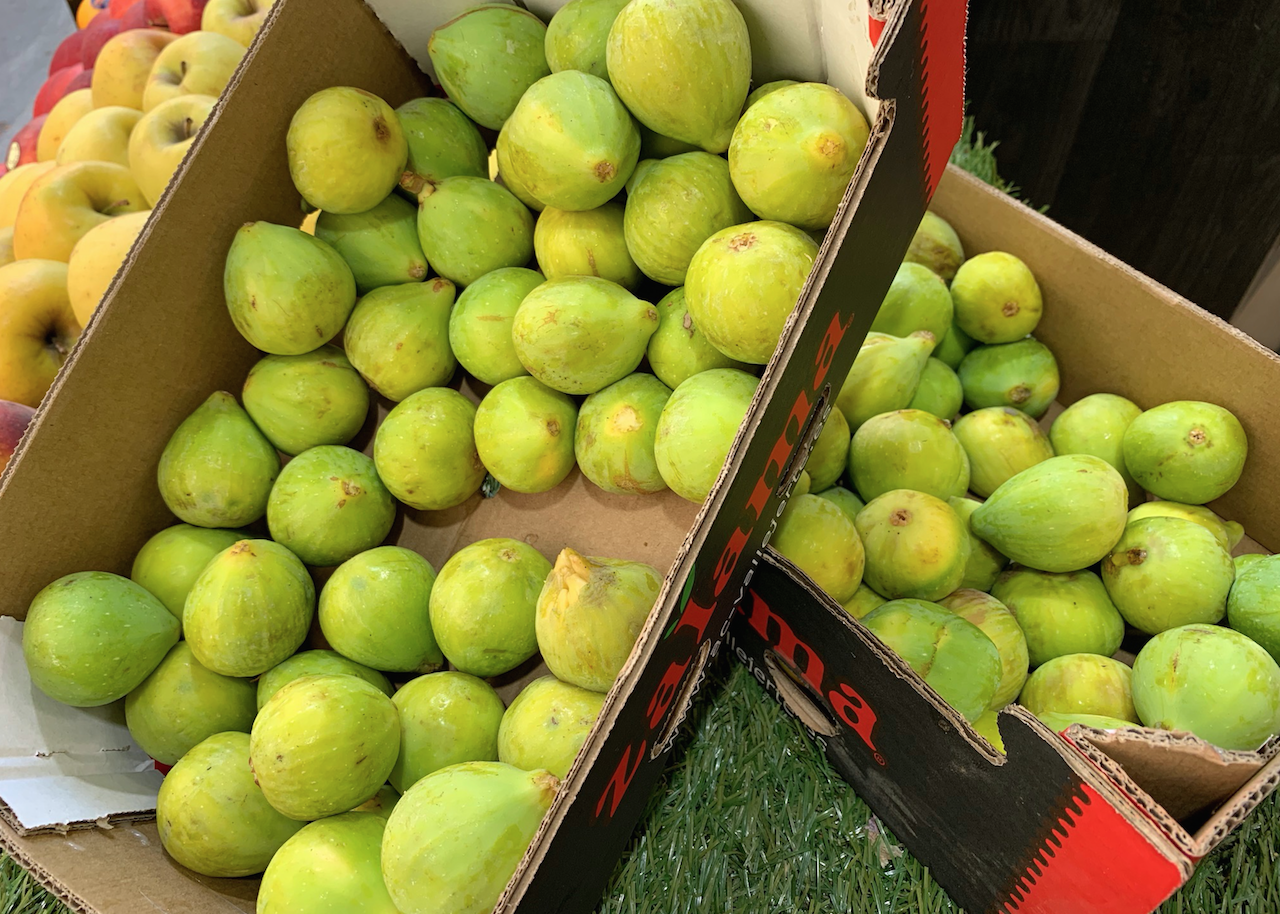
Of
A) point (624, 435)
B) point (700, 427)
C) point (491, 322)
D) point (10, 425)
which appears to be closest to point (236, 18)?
point (10, 425)

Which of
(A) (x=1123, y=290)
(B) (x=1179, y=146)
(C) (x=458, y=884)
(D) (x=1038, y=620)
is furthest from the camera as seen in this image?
(B) (x=1179, y=146)

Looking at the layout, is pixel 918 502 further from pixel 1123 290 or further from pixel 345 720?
pixel 345 720

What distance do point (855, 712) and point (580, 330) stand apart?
540 mm

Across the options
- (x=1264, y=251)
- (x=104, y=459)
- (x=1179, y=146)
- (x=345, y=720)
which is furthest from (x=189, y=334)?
(x=1264, y=251)

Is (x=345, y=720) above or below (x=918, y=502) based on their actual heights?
below

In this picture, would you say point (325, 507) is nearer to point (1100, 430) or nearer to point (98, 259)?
point (98, 259)

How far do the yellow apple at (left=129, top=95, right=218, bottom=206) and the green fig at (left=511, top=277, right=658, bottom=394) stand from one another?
0.99m

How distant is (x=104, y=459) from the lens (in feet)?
3.67

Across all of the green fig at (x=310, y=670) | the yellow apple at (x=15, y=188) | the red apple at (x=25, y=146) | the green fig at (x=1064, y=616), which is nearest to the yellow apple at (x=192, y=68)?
the yellow apple at (x=15, y=188)

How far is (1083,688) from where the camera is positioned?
1.01 m

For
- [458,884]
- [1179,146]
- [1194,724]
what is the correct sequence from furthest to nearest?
1. [1179,146]
2. [1194,724]
3. [458,884]

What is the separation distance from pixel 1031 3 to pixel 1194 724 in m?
1.42

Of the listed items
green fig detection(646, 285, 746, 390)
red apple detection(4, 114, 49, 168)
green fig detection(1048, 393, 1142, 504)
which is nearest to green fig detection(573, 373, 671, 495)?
green fig detection(646, 285, 746, 390)

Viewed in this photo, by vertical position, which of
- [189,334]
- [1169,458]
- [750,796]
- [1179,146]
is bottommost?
[750,796]
